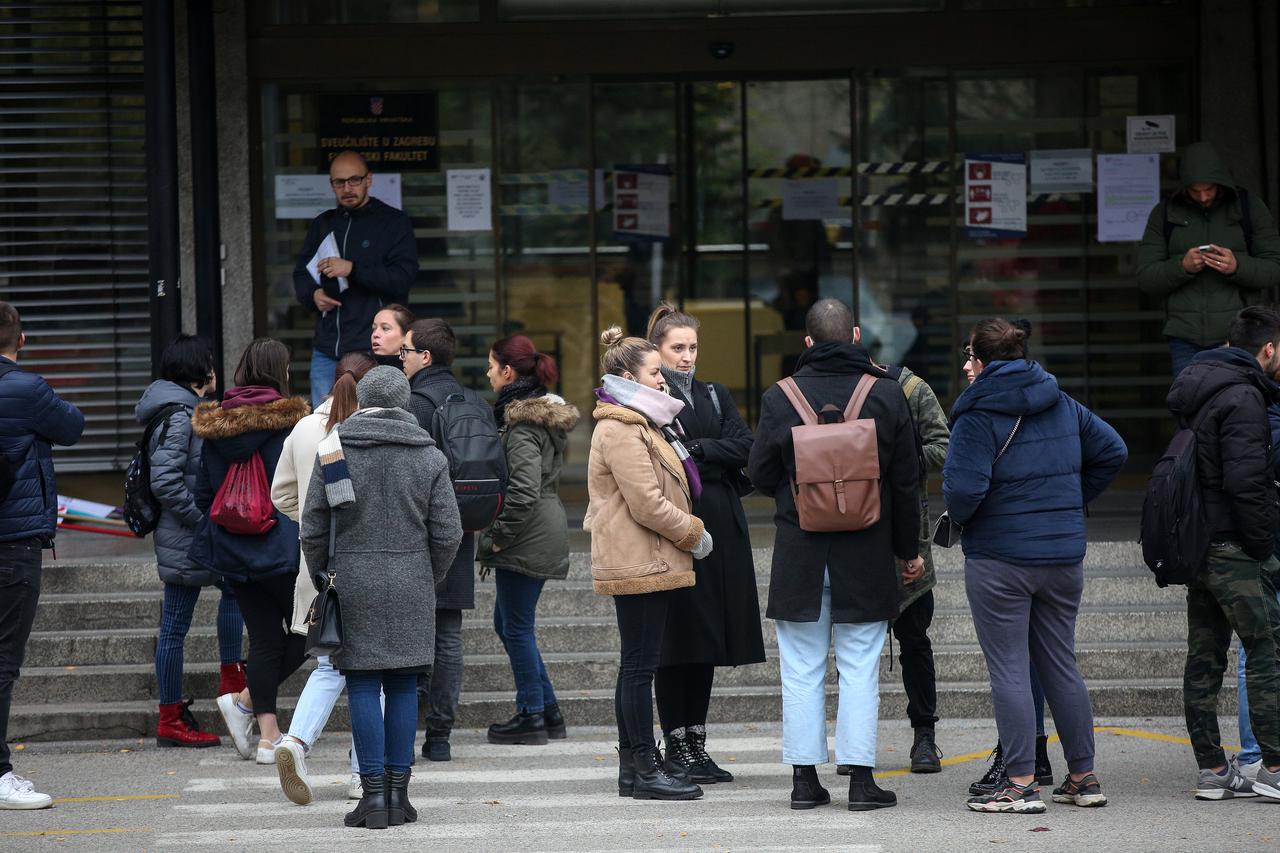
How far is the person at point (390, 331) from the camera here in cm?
770

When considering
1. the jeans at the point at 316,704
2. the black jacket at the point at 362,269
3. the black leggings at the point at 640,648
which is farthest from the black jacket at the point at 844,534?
the black jacket at the point at 362,269

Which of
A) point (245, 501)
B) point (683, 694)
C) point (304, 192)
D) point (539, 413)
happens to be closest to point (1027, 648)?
point (683, 694)

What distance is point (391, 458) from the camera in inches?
255

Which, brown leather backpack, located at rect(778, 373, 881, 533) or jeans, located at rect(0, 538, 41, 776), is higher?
brown leather backpack, located at rect(778, 373, 881, 533)

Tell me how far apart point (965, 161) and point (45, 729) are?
25.4ft

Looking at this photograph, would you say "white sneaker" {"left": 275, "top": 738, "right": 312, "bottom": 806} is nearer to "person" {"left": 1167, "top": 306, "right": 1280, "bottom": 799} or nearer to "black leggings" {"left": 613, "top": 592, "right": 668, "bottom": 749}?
"black leggings" {"left": 613, "top": 592, "right": 668, "bottom": 749}

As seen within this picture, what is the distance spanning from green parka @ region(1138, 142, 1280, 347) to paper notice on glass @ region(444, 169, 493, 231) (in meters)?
4.93

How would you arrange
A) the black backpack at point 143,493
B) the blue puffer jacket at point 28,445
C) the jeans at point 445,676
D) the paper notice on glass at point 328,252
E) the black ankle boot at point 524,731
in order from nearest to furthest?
1. the blue puffer jacket at point 28,445
2. the jeans at point 445,676
3. the black ankle boot at point 524,731
4. the black backpack at point 143,493
5. the paper notice on glass at point 328,252

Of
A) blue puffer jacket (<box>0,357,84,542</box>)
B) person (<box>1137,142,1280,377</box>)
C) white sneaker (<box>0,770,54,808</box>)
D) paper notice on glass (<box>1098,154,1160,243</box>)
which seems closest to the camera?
white sneaker (<box>0,770,54,808</box>)

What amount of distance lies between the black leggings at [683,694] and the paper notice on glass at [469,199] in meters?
6.11

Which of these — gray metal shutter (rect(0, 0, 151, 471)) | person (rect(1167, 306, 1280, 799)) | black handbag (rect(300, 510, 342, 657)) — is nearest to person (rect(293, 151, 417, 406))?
gray metal shutter (rect(0, 0, 151, 471))

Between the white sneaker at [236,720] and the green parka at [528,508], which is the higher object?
the green parka at [528,508]

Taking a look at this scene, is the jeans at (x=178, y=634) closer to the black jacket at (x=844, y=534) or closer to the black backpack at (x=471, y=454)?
the black backpack at (x=471, y=454)

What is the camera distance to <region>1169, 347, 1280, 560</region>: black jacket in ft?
21.2
